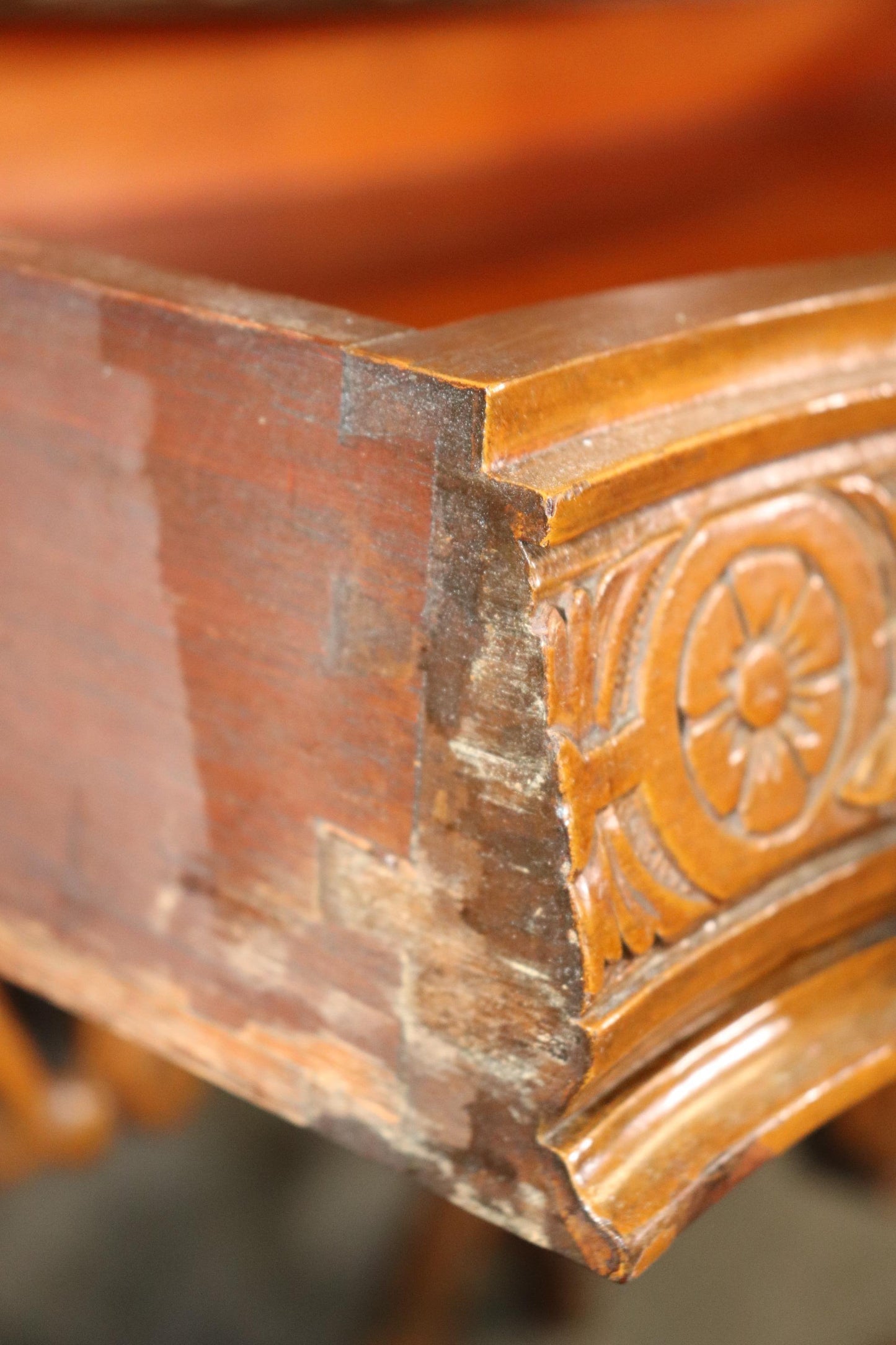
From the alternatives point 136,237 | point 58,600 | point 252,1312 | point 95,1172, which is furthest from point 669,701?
point 95,1172

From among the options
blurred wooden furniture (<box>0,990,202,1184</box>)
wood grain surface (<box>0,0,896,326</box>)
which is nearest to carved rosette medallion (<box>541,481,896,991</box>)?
wood grain surface (<box>0,0,896,326</box>)

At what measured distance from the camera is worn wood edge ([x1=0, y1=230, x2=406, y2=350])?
16.8 inches

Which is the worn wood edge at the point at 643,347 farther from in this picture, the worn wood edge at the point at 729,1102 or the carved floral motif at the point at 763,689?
the worn wood edge at the point at 729,1102

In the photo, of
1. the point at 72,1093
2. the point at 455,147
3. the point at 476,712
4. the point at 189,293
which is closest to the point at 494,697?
the point at 476,712

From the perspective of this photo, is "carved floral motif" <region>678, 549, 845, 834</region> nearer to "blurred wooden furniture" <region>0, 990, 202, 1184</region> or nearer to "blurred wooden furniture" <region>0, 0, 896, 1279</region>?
"blurred wooden furniture" <region>0, 0, 896, 1279</region>

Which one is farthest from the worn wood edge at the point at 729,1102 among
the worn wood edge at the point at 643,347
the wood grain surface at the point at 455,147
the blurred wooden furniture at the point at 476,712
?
the wood grain surface at the point at 455,147

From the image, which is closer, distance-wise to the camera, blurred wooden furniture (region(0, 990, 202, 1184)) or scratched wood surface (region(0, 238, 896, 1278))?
scratched wood surface (region(0, 238, 896, 1278))

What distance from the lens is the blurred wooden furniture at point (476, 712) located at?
0.41m

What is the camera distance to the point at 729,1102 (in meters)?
0.48

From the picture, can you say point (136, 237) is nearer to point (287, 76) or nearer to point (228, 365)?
point (287, 76)

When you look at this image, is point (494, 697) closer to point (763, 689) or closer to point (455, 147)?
point (763, 689)

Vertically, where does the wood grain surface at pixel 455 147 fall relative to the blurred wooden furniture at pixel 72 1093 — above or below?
above

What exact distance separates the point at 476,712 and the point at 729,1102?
0.16m

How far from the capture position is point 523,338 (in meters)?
0.43
